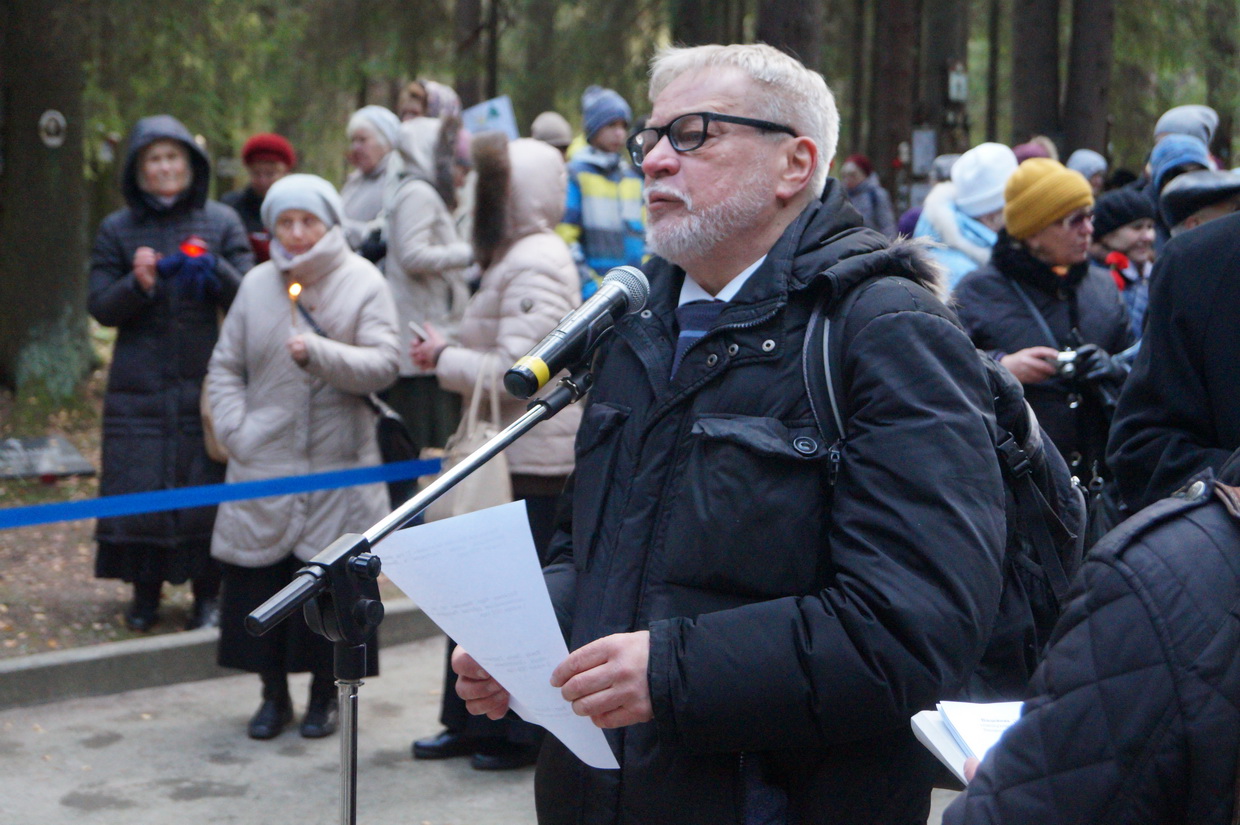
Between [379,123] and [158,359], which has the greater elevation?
[379,123]

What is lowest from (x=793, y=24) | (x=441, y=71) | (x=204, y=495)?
(x=204, y=495)

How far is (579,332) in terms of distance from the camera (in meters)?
2.33

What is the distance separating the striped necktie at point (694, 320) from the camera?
2.48 m

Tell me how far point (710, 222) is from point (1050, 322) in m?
2.79

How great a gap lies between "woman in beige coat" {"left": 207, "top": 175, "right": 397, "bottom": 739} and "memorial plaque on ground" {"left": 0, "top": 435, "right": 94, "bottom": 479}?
323 centimetres

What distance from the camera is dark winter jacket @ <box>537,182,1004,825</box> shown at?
216cm

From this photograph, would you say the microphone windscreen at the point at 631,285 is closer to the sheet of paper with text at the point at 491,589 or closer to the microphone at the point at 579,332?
the microphone at the point at 579,332

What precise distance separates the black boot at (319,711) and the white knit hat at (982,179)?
3.36 meters

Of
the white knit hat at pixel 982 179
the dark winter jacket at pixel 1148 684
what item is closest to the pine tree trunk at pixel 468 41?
the white knit hat at pixel 982 179

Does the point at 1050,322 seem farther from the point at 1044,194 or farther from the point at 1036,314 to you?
the point at 1044,194

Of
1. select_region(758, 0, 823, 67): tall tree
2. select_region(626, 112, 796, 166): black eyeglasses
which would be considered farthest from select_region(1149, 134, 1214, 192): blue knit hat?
select_region(626, 112, 796, 166): black eyeglasses

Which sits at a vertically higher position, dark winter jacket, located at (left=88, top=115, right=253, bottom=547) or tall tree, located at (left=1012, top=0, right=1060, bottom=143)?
tall tree, located at (left=1012, top=0, right=1060, bottom=143)

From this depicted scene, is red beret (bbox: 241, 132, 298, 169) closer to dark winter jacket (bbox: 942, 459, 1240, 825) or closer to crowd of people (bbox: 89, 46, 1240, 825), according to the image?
crowd of people (bbox: 89, 46, 1240, 825)

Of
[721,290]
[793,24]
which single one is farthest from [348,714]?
[793,24]
